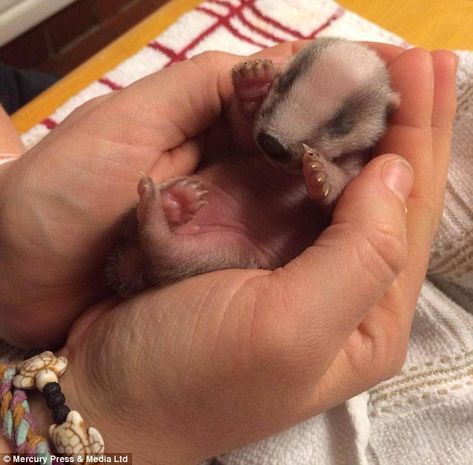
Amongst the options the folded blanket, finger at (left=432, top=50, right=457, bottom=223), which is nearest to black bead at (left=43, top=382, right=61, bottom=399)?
the folded blanket

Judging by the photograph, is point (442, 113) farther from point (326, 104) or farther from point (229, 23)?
point (229, 23)

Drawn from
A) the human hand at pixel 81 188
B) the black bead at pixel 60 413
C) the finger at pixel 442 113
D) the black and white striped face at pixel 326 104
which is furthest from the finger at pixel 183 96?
the black bead at pixel 60 413

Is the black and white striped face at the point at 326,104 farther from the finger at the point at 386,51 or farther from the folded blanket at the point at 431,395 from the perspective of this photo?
the folded blanket at the point at 431,395

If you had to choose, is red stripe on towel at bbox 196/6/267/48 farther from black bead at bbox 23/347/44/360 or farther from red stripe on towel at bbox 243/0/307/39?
black bead at bbox 23/347/44/360

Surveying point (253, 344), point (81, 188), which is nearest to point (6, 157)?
point (81, 188)

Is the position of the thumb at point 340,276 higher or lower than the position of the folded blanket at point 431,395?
higher
